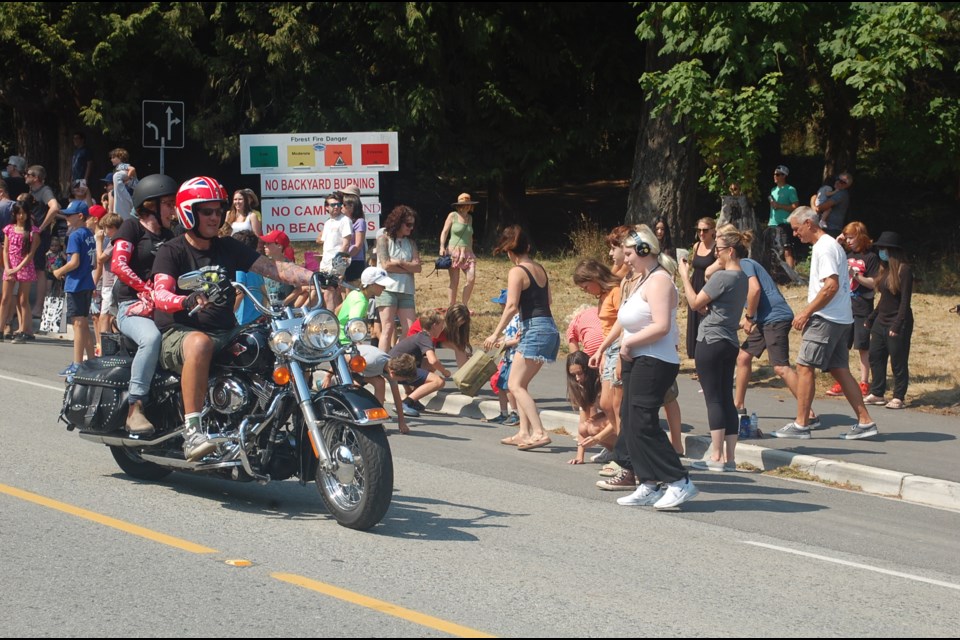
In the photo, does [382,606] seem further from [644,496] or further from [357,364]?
[644,496]

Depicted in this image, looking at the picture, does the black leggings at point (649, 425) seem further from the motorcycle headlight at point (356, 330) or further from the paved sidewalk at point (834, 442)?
the paved sidewalk at point (834, 442)

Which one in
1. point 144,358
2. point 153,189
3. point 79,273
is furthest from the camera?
point 79,273

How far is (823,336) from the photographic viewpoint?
11500mm

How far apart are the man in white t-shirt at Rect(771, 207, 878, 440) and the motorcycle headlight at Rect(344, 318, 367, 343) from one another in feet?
17.0

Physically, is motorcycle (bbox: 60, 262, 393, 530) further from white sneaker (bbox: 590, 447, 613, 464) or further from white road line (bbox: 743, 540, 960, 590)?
white sneaker (bbox: 590, 447, 613, 464)

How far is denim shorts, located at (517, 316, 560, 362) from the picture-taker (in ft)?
35.4

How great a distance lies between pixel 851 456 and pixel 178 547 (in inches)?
239

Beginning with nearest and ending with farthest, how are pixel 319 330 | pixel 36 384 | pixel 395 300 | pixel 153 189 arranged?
pixel 319 330, pixel 153 189, pixel 36 384, pixel 395 300

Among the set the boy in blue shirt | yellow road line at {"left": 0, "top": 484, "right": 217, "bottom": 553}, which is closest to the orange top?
yellow road line at {"left": 0, "top": 484, "right": 217, "bottom": 553}

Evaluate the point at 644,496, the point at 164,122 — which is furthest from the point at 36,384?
the point at 644,496

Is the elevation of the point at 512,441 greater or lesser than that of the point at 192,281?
lesser

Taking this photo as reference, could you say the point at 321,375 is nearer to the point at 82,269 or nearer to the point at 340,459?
the point at 340,459

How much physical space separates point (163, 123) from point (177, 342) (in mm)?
11332

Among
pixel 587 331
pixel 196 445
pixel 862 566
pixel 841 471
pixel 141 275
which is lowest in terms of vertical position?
pixel 862 566
